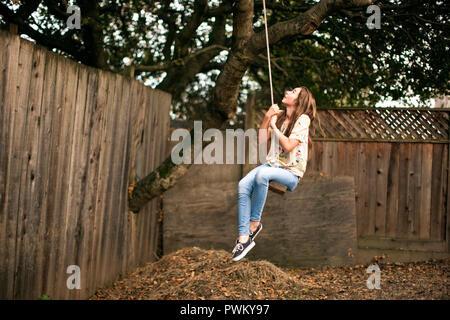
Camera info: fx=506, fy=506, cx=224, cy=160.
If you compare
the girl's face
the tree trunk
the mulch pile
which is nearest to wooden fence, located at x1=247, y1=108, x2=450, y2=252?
the mulch pile

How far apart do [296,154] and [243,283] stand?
159 centimetres

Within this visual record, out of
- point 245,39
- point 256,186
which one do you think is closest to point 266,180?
point 256,186

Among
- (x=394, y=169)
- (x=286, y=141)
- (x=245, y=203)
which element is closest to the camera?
(x=286, y=141)

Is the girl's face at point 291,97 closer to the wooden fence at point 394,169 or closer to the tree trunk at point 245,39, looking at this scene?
the tree trunk at point 245,39

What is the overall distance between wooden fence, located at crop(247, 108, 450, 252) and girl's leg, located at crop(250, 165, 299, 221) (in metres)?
2.94

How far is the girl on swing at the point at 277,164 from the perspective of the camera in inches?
183

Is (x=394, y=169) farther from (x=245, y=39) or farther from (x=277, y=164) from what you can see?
(x=245, y=39)

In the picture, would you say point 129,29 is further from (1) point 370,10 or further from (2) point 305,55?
(1) point 370,10

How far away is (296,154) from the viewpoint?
481 cm

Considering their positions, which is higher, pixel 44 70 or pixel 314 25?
pixel 314 25

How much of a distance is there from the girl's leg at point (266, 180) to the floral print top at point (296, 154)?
0.07 meters
